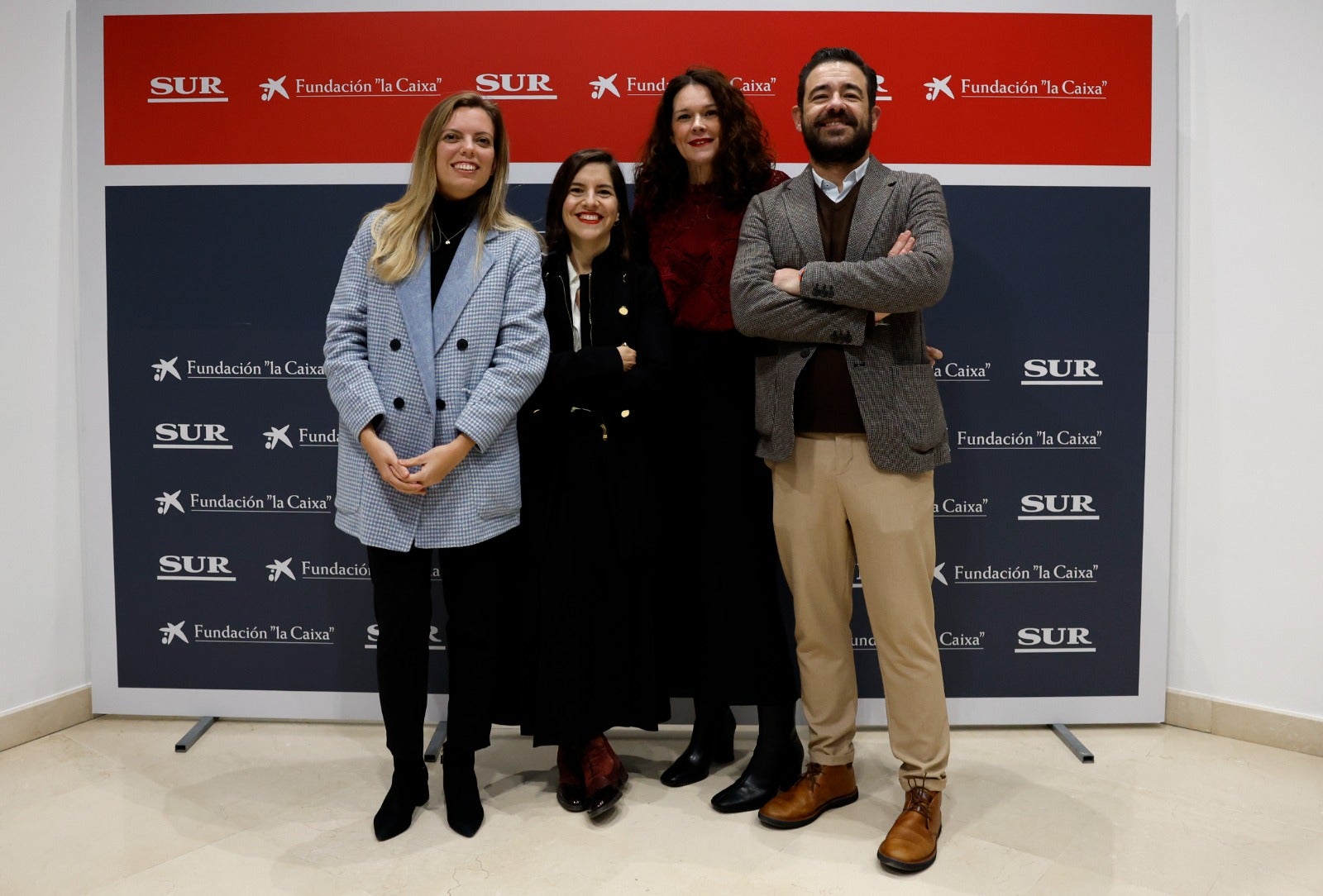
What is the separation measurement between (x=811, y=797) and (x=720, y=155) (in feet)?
6.21

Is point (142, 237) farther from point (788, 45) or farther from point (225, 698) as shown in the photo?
point (788, 45)

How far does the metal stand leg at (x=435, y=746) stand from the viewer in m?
3.24

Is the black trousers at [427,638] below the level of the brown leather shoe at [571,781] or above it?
above

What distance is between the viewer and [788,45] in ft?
10.9

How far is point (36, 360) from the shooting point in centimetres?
339

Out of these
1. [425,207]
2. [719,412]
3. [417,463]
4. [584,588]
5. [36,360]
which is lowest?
[584,588]

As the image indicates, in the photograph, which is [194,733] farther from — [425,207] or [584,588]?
[425,207]

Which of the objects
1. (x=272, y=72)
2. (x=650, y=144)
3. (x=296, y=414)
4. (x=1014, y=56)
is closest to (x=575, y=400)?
(x=650, y=144)

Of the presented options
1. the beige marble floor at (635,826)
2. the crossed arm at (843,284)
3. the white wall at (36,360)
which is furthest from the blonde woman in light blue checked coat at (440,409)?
the white wall at (36,360)

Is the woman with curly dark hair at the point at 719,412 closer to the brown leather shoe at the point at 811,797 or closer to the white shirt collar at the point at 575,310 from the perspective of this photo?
the brown leather shoe at the point at 811,797

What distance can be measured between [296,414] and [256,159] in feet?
3.05

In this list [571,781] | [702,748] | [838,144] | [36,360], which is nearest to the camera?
[838,144]

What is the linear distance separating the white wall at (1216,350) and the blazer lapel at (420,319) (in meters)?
1.67

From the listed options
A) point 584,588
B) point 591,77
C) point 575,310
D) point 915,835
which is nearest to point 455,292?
point 575,310
